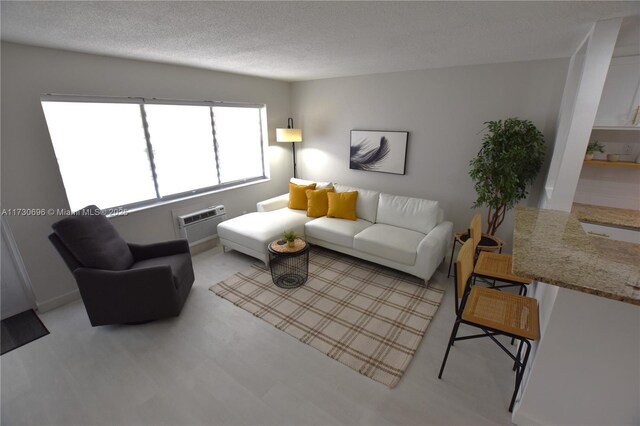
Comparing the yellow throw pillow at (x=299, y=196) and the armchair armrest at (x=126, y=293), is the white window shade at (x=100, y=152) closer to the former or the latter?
the armchair armrest at (x=126, y=293)

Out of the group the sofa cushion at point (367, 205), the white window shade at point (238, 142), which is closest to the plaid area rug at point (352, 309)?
the sofa cushion at point (367, 205)

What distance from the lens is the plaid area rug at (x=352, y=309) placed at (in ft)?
7.16

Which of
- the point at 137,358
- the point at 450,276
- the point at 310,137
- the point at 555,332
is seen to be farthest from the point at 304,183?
the point at 555,332

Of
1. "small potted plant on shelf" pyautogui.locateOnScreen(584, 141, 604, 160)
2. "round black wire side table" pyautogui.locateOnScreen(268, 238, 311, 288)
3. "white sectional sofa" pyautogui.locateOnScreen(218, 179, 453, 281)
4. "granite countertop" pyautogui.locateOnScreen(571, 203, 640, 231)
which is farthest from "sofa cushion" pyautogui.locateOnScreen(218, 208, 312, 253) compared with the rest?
"small potted plant on shelf" pyautogui.locateOnScreen(584, 141, 604, 160)

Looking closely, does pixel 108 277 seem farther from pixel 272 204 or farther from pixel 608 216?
pixel 608 216

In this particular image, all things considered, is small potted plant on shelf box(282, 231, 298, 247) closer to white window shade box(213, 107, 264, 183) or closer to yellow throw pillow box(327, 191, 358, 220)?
yellow throw pillow box(327, 191, 358, 220)

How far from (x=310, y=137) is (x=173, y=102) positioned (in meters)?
2.23

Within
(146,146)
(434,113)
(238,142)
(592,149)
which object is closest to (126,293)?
(146,146)

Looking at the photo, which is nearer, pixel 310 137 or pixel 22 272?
pixel 22 272

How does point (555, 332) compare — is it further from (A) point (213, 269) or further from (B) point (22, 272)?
(B) point (22, 272)

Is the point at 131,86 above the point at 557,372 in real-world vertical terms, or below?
above

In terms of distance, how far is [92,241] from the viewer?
2.34 meters

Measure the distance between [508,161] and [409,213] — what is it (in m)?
1.18

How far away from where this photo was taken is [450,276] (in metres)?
3.22
